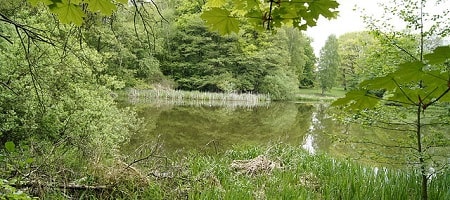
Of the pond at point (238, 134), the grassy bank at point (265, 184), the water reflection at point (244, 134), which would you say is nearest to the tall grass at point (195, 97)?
the water reflection at point (244, 134)

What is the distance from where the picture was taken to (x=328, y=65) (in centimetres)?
4078

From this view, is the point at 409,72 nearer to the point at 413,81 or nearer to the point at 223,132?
the point at 413,81

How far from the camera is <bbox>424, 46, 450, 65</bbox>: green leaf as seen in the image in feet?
2.11

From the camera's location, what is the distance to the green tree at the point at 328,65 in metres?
40.7

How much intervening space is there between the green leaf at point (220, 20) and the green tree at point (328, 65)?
41304 mm

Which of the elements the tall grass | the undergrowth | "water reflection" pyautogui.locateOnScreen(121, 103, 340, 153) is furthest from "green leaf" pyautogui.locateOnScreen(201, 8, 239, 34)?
the tall grass

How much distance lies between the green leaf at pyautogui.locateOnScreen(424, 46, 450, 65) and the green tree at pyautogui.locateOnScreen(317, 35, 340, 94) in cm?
4155

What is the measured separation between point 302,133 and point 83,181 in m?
10.2

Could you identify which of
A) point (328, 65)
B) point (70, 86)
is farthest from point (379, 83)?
point (328, 65)

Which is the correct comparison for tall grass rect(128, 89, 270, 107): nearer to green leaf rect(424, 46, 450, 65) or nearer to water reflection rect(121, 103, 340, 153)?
water reflection rect(121, 103, 340, 153)

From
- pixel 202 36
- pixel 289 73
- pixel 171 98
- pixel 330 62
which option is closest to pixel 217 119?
pixel 171 98

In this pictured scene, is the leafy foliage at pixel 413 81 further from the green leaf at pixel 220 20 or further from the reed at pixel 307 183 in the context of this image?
the reed at pixel 307 183

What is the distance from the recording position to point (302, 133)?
1310 cm

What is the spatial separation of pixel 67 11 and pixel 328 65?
137 feet
